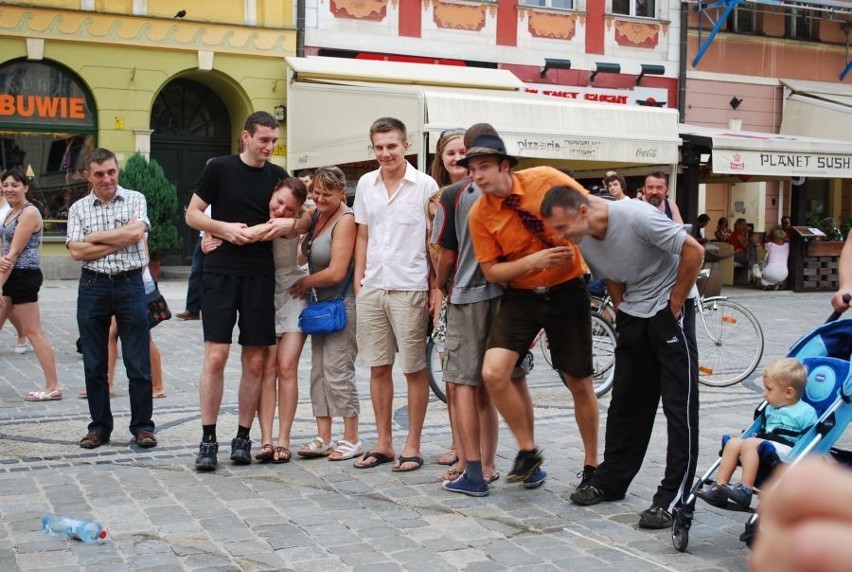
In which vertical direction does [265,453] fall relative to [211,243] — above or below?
below

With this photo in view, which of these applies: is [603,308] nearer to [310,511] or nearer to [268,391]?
[268,391]

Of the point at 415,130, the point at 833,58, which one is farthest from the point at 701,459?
the point at 833,58

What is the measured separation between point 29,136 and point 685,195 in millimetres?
11713

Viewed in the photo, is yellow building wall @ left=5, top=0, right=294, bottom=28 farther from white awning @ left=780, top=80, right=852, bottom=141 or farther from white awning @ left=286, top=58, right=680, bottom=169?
white awning @ left=780, top=80, right=852, bottom=141

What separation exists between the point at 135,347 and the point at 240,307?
0.92 meters

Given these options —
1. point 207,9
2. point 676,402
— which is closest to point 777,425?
point 676,402

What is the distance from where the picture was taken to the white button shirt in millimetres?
6219

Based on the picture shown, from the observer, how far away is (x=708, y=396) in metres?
9.08

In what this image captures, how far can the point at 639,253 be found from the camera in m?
5.05

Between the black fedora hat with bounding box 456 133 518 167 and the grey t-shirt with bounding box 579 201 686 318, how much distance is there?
587 mm

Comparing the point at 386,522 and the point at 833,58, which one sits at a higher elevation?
the point at 833,58

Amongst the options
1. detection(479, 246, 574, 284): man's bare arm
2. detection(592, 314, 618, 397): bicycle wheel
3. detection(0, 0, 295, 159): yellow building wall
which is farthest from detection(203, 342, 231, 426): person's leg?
detection(0, 0, 295, 159): yellow building wall

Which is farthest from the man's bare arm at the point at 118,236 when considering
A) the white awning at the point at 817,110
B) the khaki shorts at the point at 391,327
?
the white awning at the point at 817,110

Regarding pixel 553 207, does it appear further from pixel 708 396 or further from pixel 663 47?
pixel 663 47
